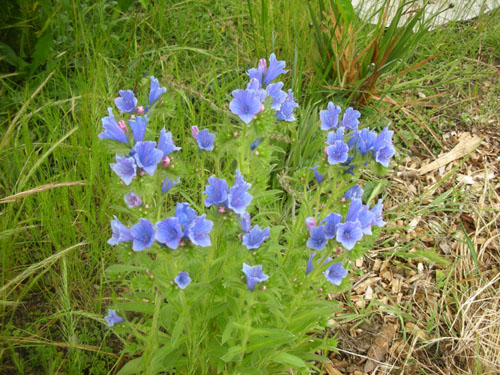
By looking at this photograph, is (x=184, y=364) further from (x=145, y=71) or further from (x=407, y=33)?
(x=407, y=33)

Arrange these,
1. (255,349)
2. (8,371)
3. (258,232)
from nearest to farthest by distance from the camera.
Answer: (258,232), (255,349), (8,371)

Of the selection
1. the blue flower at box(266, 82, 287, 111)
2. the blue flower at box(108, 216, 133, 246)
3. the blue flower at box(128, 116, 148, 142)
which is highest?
the blue flower at box(266, 82, 287, 111)

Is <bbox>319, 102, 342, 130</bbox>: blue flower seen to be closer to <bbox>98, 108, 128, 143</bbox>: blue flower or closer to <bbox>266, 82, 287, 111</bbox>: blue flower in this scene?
<bbox>266, 82, 287, 111</bbox>: blue flower

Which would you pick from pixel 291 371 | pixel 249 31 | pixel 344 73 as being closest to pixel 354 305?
pixel 291 371

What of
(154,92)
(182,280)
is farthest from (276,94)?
(182,280)

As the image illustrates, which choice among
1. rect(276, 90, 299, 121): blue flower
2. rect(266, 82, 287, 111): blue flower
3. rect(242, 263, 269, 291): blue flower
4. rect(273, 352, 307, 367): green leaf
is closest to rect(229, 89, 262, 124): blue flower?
rect(266, 82, 287, 111): blue flower

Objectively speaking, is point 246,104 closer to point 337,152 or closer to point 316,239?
point 337,152
